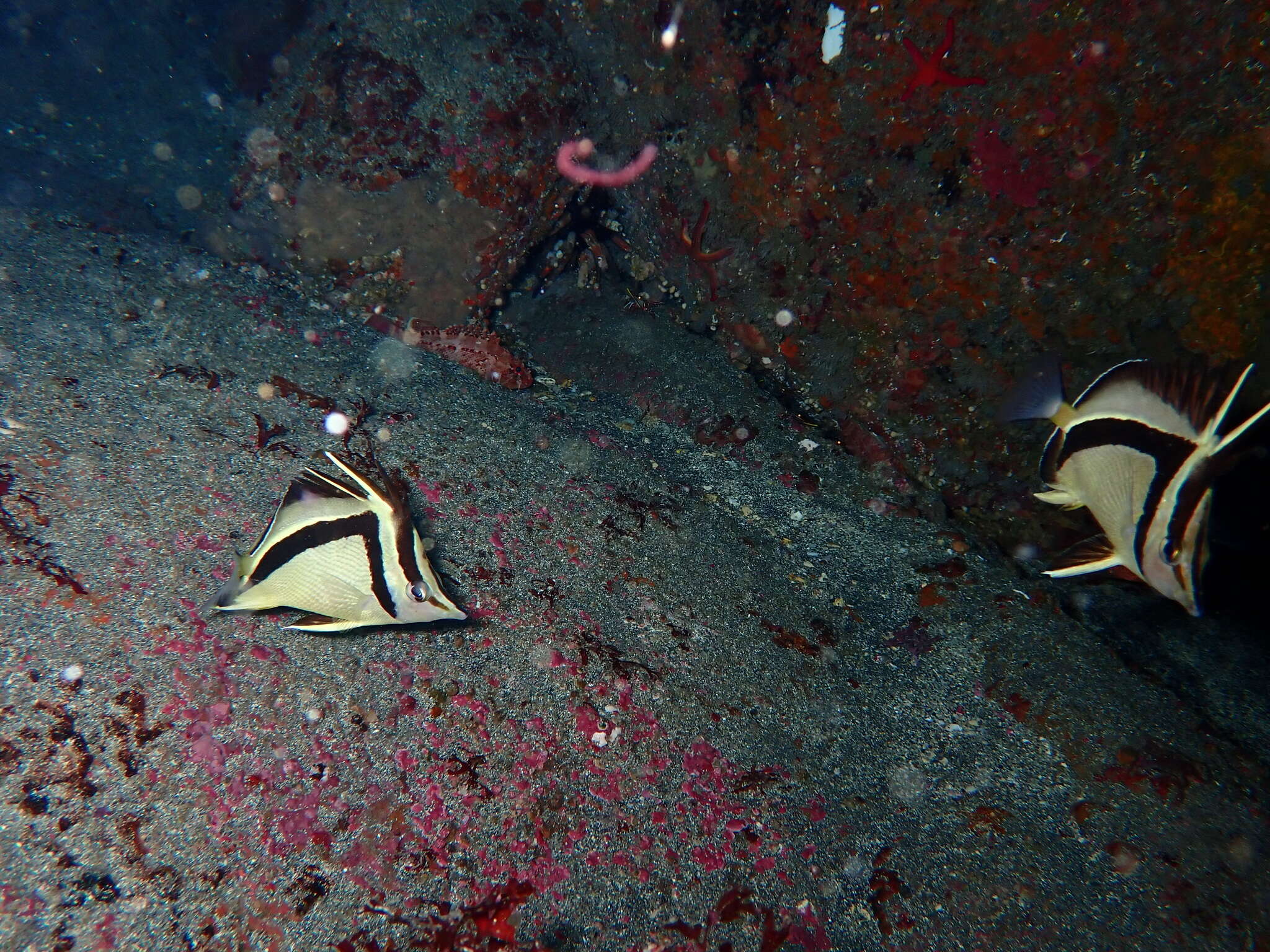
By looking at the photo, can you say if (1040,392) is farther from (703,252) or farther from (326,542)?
(703,252)

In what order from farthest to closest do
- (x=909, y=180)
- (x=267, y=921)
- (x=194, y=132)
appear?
(x=194, y=132) < (x=909, y=180) < (x=267, y=921)

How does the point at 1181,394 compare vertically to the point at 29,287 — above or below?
above

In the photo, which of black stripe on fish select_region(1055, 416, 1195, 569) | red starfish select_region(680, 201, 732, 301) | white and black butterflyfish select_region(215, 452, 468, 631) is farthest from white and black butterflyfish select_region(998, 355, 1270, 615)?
red starfish select_region(680, 201, 732, 301)

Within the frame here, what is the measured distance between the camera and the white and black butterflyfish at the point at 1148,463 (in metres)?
1.92

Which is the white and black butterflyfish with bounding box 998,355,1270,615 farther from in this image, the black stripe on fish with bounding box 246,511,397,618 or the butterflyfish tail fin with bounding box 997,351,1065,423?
the black stripe on fish with bounding box 246,511,397,618

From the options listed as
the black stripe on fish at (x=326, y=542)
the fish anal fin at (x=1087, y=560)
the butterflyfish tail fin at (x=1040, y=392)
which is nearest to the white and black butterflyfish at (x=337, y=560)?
the black stripe on fish at (x=326, y=542)

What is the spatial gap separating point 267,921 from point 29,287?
4.74 meters

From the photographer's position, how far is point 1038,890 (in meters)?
2.17

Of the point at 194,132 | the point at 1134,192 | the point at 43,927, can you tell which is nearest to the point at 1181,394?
the point at 1134,192

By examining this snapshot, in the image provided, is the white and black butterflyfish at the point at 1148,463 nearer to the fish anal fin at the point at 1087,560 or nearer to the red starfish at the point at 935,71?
the fish anal fin at the point at 1087,560

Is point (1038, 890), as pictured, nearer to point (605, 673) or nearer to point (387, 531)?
point (605, 673)

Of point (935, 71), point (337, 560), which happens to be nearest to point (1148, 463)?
point (935, 71)

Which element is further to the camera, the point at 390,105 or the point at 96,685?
the point at 390,105

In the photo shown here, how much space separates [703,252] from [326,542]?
3.89 meters
